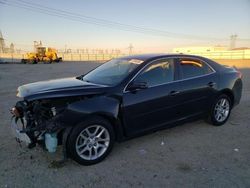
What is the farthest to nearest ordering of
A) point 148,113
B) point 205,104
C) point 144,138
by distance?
point 205,104 < point 144,138 < point 148,113

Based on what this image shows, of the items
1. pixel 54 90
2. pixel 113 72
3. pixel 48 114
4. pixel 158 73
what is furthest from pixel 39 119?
pixel 158 73

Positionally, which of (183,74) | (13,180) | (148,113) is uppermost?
(183,74)

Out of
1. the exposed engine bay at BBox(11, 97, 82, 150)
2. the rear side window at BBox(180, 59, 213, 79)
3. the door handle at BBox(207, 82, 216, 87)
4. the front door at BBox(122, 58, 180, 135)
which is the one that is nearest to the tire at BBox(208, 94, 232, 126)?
the door handle at BBox(207, 82, 216, 87)

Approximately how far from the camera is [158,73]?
168 inches

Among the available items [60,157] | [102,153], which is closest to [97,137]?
[102,153]

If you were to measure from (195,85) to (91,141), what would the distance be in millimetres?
2306

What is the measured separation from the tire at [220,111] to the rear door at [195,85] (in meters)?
0.22

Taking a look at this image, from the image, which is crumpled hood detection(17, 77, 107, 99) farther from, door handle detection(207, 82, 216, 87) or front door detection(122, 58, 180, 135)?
door handle detection(207, 82, 216, 87)

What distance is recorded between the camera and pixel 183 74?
4.54 metres

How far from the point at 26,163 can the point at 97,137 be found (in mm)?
1131

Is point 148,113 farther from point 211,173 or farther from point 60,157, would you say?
point 60,157

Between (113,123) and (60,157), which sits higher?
(113,123)

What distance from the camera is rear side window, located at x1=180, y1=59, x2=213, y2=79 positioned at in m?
4.59

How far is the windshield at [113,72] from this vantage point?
4.07 meters
